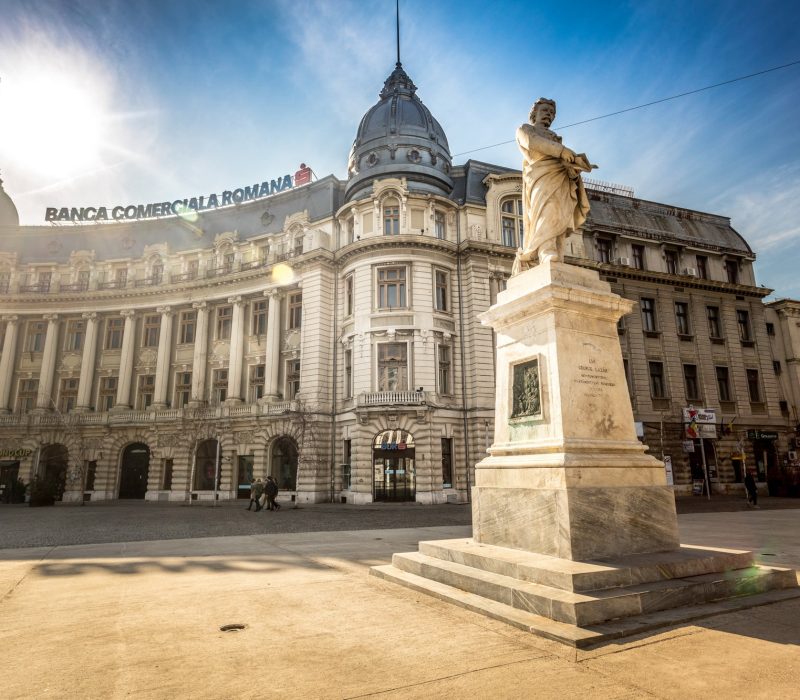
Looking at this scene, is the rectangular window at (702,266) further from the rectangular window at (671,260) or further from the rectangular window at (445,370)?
the rectangular window at (445,370)

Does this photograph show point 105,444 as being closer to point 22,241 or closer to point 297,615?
point 22,241

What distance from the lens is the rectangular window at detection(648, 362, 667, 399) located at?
34.5 m

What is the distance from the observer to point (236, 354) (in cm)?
3503

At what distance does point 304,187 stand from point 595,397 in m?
34.0

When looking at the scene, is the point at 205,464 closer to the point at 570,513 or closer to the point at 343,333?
the point at 343,333

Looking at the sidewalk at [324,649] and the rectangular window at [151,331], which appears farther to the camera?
the rectangular window at [151,331]

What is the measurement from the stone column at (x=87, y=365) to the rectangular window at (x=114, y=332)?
890mm

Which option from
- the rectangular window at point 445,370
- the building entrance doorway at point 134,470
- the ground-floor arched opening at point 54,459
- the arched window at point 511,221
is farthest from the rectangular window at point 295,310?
the ground-floor arched opening at point 54,459

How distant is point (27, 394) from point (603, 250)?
44.2 meters

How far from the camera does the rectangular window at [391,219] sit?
3081 centimetres

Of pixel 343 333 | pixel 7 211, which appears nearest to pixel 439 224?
pixel 343 333

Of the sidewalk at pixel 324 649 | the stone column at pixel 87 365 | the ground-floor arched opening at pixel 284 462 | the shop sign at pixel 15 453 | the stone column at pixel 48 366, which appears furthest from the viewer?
the stone column at pixel 48 366

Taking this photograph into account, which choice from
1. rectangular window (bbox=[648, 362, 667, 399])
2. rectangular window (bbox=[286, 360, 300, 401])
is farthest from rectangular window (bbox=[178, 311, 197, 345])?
rectangular window (bbox=[648, 362, 667, 399])

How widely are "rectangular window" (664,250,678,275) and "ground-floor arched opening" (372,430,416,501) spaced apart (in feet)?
78.2
